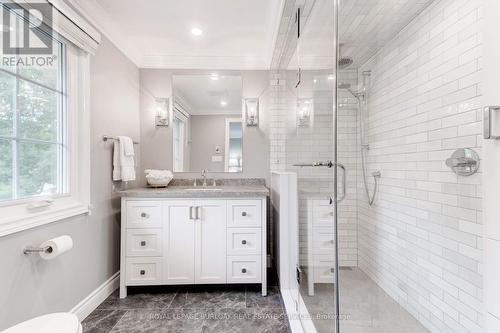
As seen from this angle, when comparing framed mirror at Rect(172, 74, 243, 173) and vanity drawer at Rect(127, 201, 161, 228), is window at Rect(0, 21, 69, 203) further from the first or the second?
framed mirror at Rect(172, 74, 243, 173)

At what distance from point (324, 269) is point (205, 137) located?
1.82 metres

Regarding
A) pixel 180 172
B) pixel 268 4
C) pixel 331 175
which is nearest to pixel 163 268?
pixel 180 172

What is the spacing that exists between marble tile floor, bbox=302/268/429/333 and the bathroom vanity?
82cm

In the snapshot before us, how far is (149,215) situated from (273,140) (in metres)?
1.47

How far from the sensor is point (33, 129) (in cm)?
148

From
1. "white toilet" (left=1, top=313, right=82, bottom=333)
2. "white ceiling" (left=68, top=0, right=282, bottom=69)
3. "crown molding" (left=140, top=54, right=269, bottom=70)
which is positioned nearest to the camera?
"white toilet" (left=1, top=313, right=82, bottom=333)

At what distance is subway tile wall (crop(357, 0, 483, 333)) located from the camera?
993mm

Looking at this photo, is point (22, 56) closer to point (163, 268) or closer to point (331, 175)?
point (163, 268)

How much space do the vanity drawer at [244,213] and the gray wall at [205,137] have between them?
81 cm

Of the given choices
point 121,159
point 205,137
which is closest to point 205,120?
point 205,137

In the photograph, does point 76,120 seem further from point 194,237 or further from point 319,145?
point 319,145

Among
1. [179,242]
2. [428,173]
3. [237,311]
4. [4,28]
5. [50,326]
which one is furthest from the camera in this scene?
[179,242]

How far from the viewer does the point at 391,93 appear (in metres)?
1.37

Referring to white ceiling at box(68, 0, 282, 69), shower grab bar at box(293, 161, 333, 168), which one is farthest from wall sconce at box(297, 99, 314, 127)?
white ceiling at box(68, 0, 282, 69)
